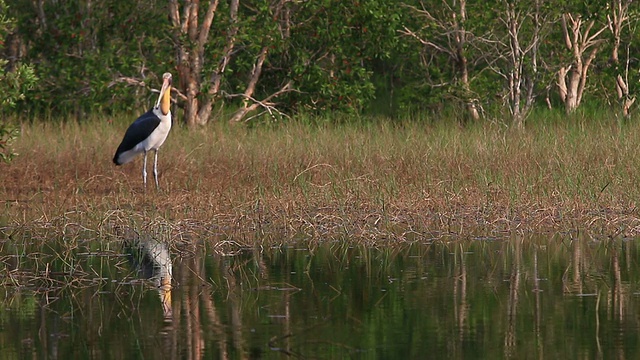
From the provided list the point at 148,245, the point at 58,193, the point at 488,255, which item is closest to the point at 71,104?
the point at 58,193

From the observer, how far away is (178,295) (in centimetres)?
750

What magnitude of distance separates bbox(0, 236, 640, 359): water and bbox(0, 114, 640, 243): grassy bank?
32.1 inches

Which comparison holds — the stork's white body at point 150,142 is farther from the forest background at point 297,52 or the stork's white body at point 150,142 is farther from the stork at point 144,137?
the forest background at point 297,52

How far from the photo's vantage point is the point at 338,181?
13.0 meters

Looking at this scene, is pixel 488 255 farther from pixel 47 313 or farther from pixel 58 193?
pixel 58 193

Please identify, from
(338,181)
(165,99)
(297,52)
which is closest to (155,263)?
(338,181)

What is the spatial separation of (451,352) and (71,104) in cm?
A: 1411

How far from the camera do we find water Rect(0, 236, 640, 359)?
236 inches

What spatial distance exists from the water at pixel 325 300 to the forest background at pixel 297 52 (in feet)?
27.0

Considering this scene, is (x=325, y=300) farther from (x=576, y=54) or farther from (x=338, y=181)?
(x=576, y=54)

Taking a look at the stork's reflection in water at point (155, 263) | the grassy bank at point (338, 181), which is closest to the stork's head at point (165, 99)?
the grassy bank at point (338, 181)

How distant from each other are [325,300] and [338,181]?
580 centimetres

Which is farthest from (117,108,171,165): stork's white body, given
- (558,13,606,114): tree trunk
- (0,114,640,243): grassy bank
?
(558,13,606,114): tree trunk

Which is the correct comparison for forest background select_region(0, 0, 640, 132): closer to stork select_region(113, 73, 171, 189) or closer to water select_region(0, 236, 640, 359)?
stork select_region(113, 73, 171, 189)
